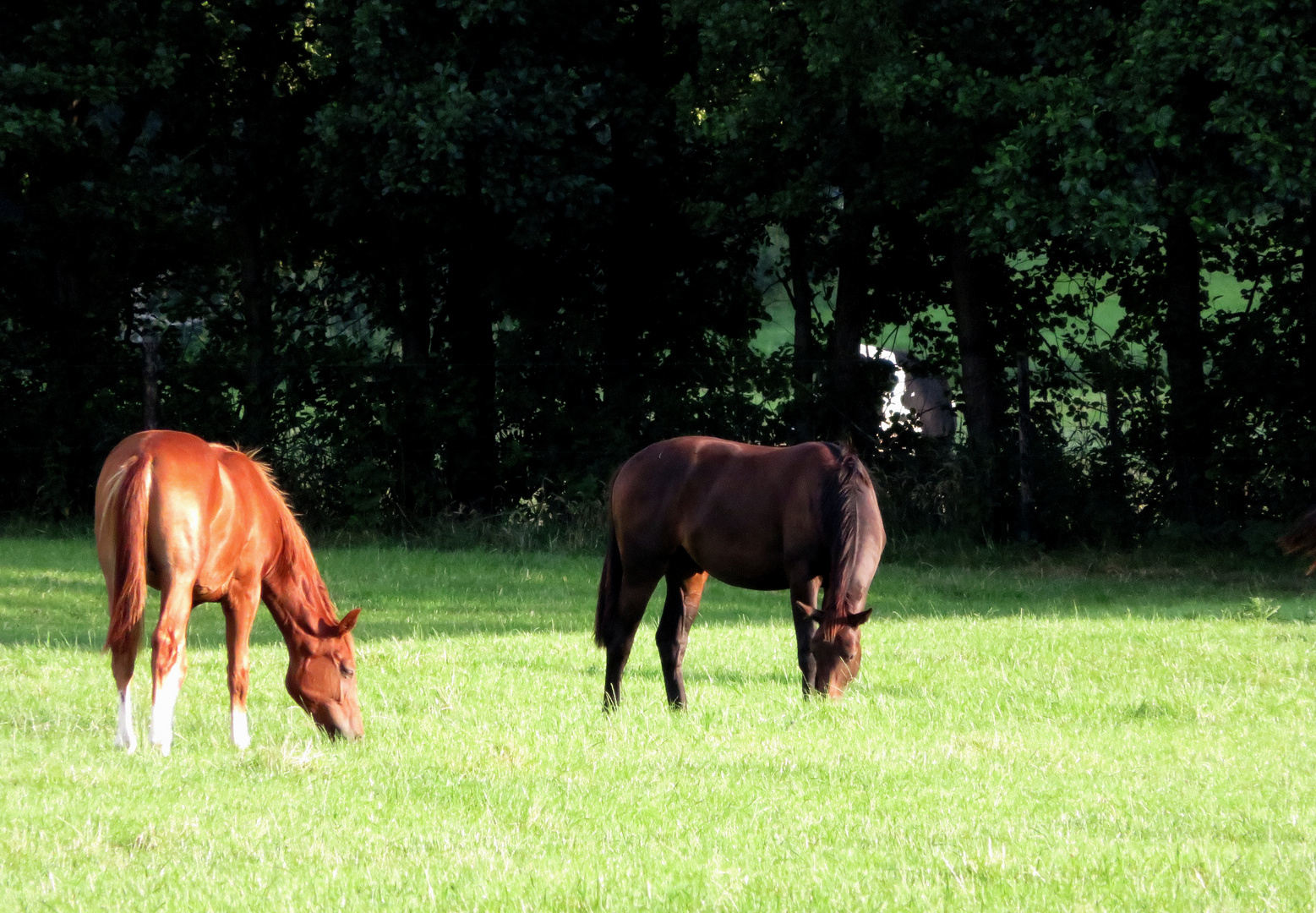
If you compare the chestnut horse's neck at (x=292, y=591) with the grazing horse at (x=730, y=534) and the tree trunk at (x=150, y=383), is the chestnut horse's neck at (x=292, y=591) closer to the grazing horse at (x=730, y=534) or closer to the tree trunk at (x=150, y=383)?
the grazing horse at (x=730, y=534)

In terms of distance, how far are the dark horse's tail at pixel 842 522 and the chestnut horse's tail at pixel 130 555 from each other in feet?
10.8

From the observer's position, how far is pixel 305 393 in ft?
57.6

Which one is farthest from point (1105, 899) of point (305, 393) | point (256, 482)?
point (305, 393)

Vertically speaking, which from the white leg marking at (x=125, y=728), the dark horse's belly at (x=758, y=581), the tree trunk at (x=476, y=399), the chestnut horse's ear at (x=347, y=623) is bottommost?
the white leg marking at (x=125, y=728)

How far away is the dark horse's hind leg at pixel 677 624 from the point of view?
7910 millimetres

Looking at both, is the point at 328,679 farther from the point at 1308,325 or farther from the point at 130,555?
the point at 1308,325

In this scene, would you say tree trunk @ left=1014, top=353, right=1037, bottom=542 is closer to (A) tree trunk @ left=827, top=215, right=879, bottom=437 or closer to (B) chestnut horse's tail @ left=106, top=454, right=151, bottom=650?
(A) tree trunk @ left=827, top=215, right=879, bottom=437

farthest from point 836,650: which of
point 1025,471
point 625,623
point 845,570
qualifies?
point 1025,471

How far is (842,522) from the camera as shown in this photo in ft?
25.2

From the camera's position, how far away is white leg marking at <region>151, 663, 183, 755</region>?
21.0 ft

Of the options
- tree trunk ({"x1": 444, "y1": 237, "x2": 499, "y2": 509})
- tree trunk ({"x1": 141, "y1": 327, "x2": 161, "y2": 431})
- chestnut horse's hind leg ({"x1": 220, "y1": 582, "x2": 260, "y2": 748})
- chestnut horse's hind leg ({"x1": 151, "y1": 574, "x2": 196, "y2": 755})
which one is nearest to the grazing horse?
chestnut horse's hind leg ({"x1": 220, "y1": 582, "x2": 260, "y2": 748})

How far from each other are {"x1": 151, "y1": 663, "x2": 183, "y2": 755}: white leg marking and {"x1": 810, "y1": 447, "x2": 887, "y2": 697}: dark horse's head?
10.1 feet

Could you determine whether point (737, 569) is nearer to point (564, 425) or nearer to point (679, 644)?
point (679, 644)

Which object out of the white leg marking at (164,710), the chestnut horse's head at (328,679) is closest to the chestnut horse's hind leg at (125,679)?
the white leg marking at (164,710)
